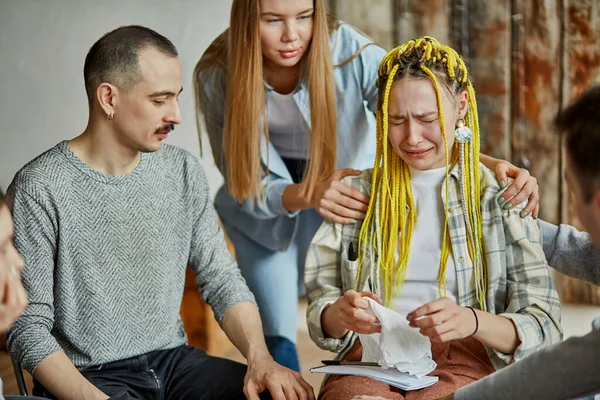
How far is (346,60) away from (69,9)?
→ 1732mm

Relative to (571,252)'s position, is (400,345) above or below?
below

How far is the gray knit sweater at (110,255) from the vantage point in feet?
5.85

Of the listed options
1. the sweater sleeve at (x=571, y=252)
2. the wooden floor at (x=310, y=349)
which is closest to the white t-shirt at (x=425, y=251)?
the sweater sleeve at (x=571, y=252)

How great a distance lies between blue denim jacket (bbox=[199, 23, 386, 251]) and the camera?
229 centimetres

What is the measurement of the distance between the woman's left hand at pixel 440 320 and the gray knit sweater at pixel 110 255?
1.90ft

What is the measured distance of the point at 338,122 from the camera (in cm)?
235

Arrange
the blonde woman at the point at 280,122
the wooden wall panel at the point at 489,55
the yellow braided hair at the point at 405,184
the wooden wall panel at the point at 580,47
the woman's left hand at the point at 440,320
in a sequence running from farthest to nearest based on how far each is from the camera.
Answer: the wooden wall panel at the point at 489,55 → the wooden wall panel at the point at 580,47 → the blonde woman at the point at 280,122 → the yellow braided hair at the point at 405,184 → the woman's left hand at the point at 440,320

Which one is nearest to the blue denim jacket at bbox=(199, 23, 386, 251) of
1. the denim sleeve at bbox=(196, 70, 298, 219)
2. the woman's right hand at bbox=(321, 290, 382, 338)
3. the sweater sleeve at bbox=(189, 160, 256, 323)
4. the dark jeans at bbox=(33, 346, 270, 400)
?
the denim sleeve at bbox=(196, 70, 298, 219)

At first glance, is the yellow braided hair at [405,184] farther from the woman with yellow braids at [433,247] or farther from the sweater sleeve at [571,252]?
the sweater sleeve at [571,252]

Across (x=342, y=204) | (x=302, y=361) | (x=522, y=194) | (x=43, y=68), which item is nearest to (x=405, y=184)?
(x=342, y=204)

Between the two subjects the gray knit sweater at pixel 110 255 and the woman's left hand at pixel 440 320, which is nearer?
the woman's left hand at pixel 440 320

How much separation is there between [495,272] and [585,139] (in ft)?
2.04

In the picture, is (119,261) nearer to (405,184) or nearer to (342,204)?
(342,204)

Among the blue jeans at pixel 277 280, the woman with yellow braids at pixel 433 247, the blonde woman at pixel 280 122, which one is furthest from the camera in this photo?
the blue jeans at pixel 277 280
